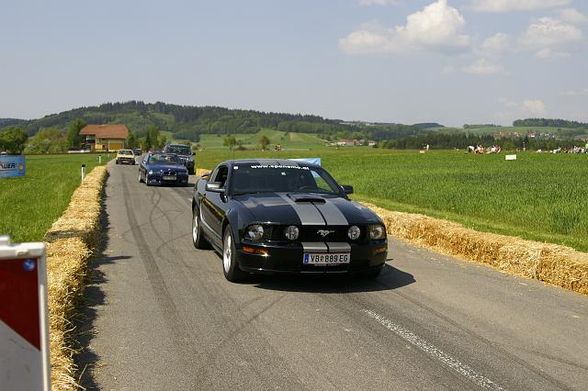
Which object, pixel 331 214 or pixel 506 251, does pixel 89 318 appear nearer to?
pixel 331 214

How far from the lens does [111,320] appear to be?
568 cm

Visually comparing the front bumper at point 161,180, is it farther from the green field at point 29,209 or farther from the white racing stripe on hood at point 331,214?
the white racing stripe on hood at point 331,214

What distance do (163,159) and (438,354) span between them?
2323 cm

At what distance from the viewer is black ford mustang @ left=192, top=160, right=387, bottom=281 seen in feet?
22.4

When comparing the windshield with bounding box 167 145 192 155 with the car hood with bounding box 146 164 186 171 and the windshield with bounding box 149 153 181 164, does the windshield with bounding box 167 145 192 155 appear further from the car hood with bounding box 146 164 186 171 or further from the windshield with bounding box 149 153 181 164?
the car hood with bounding box 146 164 186 171

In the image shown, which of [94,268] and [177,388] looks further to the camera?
[94,268]

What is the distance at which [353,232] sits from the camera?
23.1ft

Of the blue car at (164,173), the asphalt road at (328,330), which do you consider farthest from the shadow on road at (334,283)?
the blue car at (164,173)

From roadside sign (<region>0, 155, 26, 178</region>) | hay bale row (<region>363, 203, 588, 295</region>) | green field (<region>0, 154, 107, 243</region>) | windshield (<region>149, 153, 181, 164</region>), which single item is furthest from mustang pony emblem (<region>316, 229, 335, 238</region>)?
roadside sign (<region>0, 155, 26, 178</region>)

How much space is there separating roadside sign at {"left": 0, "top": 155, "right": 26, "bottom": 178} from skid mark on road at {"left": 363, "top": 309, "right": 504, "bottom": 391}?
2808cm

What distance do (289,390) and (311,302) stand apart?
8.13 feet

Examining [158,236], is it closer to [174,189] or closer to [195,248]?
[195,248]

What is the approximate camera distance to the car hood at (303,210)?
6.94 metres

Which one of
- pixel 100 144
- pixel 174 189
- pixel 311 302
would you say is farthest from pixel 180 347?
pixel 100 144
